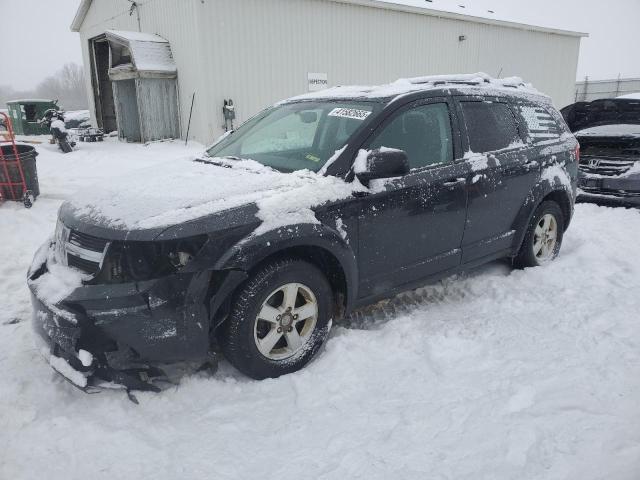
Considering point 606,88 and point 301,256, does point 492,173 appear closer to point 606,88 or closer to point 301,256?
point 301,256

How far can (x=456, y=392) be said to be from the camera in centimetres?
295

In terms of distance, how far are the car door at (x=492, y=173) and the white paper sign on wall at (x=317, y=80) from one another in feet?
39.7

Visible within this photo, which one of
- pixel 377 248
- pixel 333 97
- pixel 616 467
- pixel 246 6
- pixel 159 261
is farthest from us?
pixel 246 6

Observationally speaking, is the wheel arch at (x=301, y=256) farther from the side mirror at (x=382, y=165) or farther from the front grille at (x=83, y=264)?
the front grille at (x=83, y=264)

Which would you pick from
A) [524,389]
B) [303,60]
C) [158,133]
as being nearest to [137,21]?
[158,133]

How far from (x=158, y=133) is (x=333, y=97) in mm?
12931

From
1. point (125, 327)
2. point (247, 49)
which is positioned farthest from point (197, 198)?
point (247, 49)

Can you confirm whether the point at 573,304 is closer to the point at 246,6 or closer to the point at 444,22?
the point at 246,6

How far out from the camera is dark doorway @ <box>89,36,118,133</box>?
19469 mm

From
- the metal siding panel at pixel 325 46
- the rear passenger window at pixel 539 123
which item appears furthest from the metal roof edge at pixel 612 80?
the rear passenger window at pixel 539 123

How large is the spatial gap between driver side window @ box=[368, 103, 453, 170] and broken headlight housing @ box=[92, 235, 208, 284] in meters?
1.52

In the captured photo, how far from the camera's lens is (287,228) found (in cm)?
294

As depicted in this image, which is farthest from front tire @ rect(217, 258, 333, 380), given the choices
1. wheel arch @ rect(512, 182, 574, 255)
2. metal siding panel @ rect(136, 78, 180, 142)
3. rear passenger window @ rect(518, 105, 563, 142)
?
metal siding panel @ rect(136, 78, 180, 142)

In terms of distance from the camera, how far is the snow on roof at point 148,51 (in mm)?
14516
